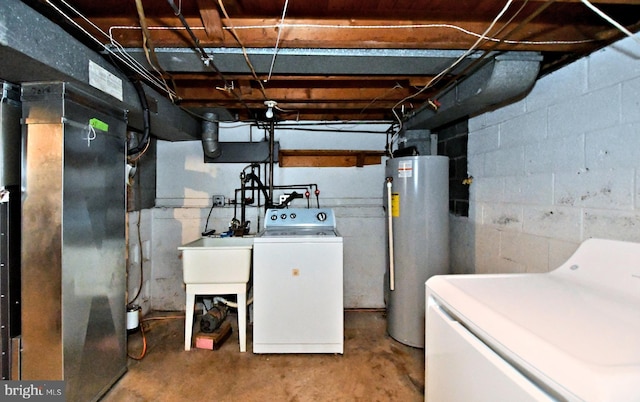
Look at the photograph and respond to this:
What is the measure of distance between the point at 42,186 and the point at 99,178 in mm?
268

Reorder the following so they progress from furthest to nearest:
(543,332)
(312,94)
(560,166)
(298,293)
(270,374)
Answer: (312,94) < (298,293) < (270,374) < (560,166) < (543,332)

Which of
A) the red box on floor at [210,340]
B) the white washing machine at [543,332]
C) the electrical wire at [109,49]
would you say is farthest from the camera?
the red box on floor at [210,340]

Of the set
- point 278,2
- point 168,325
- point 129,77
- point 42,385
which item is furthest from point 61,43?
point 168,325

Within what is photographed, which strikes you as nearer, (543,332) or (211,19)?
(543,332)

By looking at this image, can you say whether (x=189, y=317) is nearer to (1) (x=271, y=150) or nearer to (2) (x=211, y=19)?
(1) (x=271, y=150)

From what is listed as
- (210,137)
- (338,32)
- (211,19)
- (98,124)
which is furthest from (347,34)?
(210,137)

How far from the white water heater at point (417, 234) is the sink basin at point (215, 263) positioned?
113 cm

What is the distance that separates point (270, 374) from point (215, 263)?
82cm

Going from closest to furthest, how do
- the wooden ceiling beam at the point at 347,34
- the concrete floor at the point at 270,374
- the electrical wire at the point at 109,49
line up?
1. the electrical wire at the point at 109,49
2. the wooden ceiling beam at the point at 347,34
3. the concrete floor at the point at 270,374

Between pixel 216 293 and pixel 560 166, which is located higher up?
pixel 560 166

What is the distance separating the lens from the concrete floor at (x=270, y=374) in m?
1.71

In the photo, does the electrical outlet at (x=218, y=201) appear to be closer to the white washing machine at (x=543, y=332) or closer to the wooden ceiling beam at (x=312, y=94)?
the wooden ceiling beam at (x=312, y=94)

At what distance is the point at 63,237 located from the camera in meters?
1.41

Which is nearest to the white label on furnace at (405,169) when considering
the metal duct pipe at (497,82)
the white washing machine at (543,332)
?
the metal duct pipe at (497,82)
